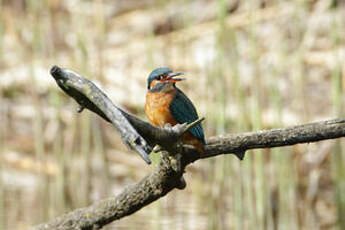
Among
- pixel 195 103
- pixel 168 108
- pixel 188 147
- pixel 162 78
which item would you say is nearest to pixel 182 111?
pixel 168 108

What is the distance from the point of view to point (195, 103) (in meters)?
6.94

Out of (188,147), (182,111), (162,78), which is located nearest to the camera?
(188,147)

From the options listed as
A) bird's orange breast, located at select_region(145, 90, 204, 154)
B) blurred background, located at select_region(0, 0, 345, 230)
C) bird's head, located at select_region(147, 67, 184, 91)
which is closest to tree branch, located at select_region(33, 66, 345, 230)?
bird's orange breast, located at select_region(145, 90, 204, 154)

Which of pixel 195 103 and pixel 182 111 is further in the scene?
pixel 195 103

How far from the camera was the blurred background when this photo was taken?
211 inches

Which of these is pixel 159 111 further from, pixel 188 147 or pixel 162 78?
pixel 188 147

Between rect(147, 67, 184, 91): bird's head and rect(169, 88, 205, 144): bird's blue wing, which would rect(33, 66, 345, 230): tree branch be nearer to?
rect(169, 88, 205, 144): bird's blue wing

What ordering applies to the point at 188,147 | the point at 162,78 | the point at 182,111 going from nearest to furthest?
the point at 188,147
the point at 182,111
the point at 162,78

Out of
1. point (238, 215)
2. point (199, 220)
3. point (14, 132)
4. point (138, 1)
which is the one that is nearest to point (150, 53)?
point (238, 215)

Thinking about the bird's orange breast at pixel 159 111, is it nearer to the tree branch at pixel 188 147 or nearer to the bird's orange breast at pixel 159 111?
the bird's orange breast at pixel 159 111

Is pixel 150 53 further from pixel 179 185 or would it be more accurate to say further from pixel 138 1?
pixel 138 1

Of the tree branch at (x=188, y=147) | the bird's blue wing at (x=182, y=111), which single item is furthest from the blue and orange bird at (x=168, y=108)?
the tree branch at (x=188, y=147)

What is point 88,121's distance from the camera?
5.77 m

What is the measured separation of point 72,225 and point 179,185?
26.0 inches
